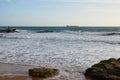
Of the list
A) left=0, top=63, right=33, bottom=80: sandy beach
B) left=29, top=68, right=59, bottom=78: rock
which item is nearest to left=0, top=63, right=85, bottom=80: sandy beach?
left=0, top=63, right=33, bottom=80: sandy beach

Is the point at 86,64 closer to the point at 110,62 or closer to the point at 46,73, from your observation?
the point at 110,62

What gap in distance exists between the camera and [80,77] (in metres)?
9.74

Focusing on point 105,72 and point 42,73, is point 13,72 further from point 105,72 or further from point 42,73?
point 105,72

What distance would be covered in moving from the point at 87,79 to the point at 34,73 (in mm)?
2247

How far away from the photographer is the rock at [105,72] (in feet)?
30.3

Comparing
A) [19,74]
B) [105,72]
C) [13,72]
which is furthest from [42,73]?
[105,72]

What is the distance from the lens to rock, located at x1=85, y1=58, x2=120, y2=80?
9.25 meters

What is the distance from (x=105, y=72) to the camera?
9.55m

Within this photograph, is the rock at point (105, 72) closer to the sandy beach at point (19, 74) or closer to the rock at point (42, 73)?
the sandy beach at point (19, 74)

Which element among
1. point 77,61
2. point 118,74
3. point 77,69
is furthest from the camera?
point 77,61

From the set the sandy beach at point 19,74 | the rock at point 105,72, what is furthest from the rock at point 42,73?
the rock at point 105,72

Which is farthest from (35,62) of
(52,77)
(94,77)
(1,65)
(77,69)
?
(94,77)

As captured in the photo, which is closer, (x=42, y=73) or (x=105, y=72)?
(x=105, y=72)

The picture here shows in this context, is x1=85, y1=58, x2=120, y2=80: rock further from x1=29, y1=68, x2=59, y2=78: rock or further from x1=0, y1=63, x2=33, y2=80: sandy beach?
x1=0, y1=63, x2=33, y2=80: sandy beach
